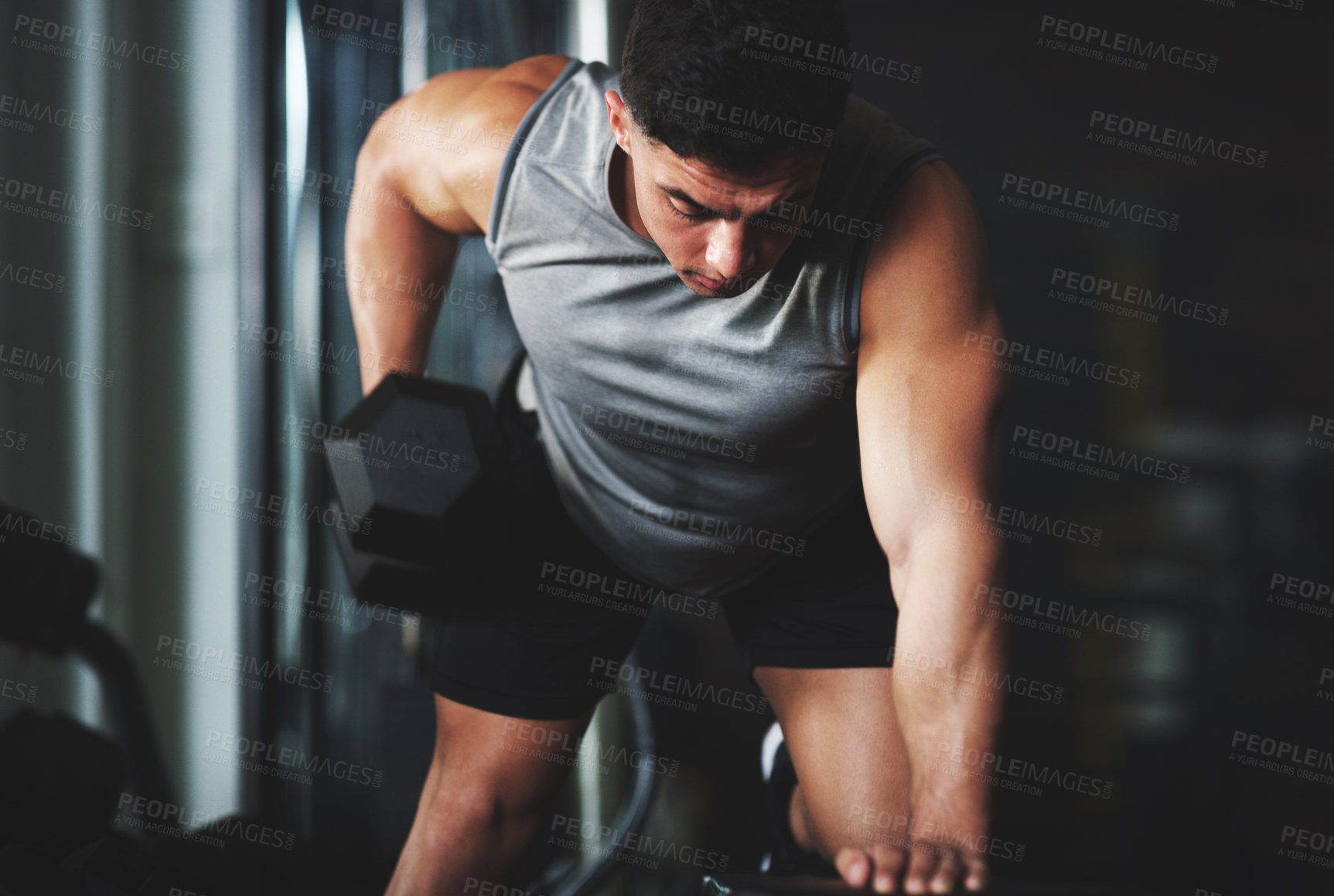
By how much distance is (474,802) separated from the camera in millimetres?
1192

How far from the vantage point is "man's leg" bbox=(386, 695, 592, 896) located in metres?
1.18

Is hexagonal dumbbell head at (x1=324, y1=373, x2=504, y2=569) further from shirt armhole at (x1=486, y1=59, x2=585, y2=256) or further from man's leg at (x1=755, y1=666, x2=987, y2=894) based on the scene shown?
man's leg at (x1=755, y1=666, x2=987, y2=894)

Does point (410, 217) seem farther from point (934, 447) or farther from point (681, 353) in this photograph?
point (934, 447)

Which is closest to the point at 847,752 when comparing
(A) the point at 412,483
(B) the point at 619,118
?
(A) the point at 412,483

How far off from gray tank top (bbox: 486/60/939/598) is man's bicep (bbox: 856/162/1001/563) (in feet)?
0.09

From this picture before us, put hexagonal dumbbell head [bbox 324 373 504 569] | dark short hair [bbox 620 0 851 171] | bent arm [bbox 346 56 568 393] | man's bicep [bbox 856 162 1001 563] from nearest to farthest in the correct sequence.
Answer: dark short hair [bbox 620 0 851 171]
man's bicep [bbox 856 162 1001 563]
hexagonal dumbbell head [bbox 324 373 504 569]
bent arm [bbox 346 56 568 393]

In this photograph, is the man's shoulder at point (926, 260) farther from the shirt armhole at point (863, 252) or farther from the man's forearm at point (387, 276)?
the man's forearm at point (387, 276)

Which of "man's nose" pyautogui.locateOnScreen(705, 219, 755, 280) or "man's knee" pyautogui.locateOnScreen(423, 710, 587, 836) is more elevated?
"man's nose" pyautogui.locateOnScreen(705, 219, 755, 280)

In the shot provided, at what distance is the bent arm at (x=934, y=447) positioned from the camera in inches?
31.7

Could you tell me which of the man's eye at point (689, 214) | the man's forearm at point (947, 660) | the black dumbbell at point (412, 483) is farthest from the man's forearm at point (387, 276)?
the man's forearm at point (947, 660)

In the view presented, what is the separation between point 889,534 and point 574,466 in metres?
0.46

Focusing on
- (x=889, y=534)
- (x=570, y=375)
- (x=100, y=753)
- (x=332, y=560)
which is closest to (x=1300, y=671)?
(x=889, y=534)

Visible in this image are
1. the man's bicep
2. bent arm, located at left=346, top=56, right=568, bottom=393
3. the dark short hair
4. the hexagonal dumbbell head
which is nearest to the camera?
the dark short hair

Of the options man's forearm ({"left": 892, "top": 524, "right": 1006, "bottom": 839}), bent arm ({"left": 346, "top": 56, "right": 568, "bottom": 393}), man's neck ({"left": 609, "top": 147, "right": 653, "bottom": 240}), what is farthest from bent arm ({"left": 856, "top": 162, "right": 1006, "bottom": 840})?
bent arm ({"left": 346, "top": 56, "right": 568, "bottom": 393})
